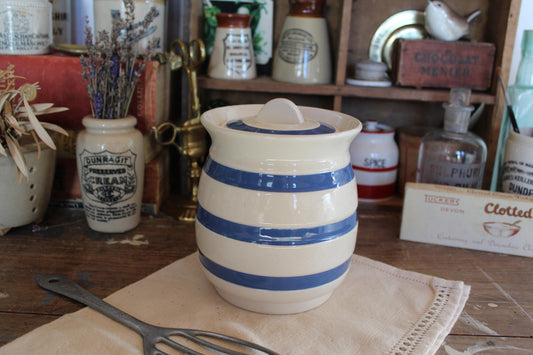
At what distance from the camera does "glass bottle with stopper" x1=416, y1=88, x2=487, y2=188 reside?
859 millimetres

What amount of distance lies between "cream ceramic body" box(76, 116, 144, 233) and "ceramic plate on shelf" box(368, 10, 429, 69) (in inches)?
21.1

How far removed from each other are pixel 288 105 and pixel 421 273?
13.1 inches

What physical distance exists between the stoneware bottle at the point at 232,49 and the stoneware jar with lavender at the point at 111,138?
0.18 m

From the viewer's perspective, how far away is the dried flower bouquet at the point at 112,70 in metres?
0.75

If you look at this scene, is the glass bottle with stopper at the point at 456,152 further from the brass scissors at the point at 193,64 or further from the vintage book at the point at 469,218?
the brass scissors at the point at 193,64

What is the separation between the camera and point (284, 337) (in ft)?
1.75

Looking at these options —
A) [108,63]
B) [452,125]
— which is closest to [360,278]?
[452,125]

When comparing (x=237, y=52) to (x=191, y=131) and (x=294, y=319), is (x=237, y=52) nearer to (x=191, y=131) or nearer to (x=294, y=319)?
(x=191, y=131)

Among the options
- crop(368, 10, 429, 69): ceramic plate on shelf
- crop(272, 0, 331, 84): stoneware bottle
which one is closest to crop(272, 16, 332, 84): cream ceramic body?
crop(272, 0, 331, 84): stoneware bottle

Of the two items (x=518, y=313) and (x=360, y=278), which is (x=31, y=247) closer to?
(x=360, y=278)

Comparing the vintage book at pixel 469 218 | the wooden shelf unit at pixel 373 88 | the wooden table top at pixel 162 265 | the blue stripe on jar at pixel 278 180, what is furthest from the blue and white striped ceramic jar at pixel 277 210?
the wooden shelf unit at pixel 373 88

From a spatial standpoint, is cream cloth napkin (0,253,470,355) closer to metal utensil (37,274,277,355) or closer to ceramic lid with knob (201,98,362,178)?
metal utensil (37,274,277,355)

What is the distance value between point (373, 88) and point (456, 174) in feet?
0.71

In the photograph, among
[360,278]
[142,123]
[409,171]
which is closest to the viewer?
[360,278]
